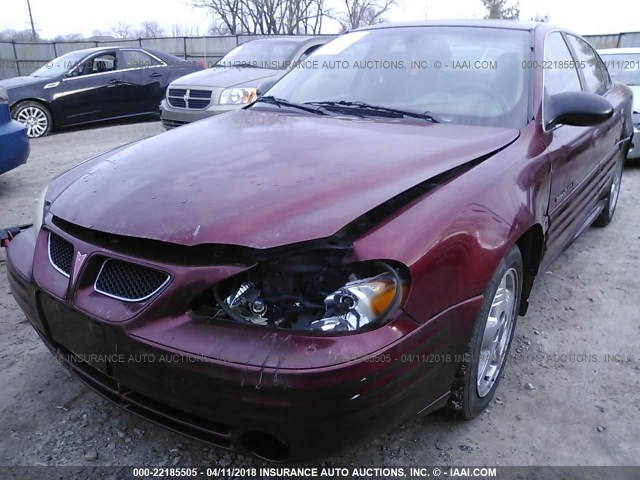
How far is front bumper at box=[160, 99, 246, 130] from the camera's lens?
7051 millimetres

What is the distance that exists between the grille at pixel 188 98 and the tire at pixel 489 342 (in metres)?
5.75

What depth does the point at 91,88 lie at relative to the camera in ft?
31.3

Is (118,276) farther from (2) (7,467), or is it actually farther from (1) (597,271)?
(1) (597,271)

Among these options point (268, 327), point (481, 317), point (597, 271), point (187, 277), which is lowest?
point (597, 271)

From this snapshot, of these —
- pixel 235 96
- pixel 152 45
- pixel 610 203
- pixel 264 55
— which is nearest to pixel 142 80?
pixel 264 55

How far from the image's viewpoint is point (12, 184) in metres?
5.85

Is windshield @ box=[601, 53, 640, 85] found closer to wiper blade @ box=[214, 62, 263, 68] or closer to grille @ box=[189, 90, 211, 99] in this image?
wiper blade @ box=[214, 62, 263, 68]

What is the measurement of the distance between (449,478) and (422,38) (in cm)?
234

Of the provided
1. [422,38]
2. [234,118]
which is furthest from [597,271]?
[234,118]

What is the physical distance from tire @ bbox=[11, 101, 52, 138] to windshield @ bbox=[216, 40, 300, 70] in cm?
331

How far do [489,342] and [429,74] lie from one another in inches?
57.3

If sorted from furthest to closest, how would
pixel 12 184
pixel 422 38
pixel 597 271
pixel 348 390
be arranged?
pixel 12 184 → pixel 597 271 → pixel 422 38 → pixel 348 390

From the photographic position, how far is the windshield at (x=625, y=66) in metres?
7.38

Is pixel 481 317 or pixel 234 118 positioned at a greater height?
pixel 234 118
